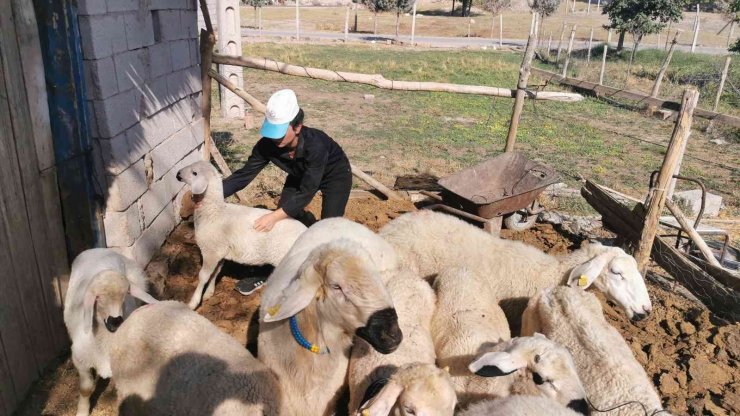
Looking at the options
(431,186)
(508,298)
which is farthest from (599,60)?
(508,298)

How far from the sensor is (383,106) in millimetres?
17406

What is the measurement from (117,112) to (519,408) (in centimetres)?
414

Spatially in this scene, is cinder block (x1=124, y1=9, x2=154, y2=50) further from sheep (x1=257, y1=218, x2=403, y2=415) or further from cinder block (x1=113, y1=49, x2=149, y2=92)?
sheep (x1=257, y1=218, x2=403, y2=415)

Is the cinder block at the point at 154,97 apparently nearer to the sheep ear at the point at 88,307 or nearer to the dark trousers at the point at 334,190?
the dark trousers at the point at 334,190

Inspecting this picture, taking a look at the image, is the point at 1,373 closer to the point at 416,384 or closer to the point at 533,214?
the point at 416,384

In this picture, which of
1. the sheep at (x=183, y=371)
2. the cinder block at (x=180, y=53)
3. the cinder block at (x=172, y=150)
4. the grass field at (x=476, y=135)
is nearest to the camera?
the sheep at (x=183, y=371)

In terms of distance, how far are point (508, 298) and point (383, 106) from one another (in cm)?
1295

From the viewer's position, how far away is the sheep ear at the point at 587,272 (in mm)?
4840

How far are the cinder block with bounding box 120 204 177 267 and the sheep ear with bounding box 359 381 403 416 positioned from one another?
324cm

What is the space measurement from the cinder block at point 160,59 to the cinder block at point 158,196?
1.15 m

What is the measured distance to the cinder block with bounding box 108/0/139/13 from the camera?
4.75m

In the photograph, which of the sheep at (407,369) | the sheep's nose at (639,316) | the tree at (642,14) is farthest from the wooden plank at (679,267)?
the tree at (642,14)

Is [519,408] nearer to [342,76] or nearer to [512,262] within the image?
[512,262]

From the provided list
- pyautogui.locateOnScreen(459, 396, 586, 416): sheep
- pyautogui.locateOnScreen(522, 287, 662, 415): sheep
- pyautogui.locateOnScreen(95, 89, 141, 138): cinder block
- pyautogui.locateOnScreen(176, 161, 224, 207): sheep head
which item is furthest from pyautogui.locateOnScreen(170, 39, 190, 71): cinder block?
pyautogui.locateOnScreen(459, 396, 586, 416): sheep
